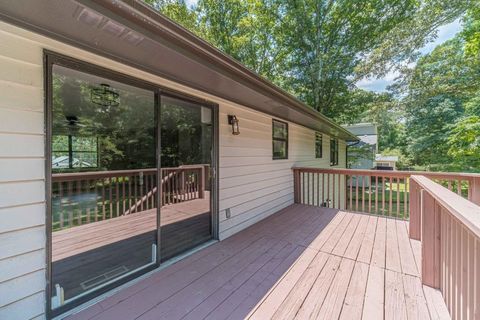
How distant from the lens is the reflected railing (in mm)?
3414

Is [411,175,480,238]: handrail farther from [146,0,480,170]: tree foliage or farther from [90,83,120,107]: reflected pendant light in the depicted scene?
[146,0,480,170]: tree foliage

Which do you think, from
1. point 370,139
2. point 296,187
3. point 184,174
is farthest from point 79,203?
point 370,139

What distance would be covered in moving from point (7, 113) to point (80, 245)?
2.06 m

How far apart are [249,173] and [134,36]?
9.57 feet

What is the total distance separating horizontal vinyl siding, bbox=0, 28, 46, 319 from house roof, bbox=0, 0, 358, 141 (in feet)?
0.94

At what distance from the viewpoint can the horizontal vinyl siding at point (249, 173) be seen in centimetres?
351

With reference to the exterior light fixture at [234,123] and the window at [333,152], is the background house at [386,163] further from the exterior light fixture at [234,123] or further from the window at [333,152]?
the exterior light fixture at [234,123]

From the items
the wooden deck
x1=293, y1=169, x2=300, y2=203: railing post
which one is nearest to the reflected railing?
the wooden deck

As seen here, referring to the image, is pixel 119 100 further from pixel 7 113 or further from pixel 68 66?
pixel 7 113

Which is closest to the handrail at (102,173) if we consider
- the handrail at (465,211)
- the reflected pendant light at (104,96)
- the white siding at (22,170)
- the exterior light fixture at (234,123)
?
the exterior light fixture at (234,123)

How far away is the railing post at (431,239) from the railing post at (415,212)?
138 centimetres

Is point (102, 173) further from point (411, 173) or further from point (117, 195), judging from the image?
point (411, 173)

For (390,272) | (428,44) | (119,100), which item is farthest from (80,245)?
(428,44)

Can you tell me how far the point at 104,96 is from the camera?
10.9 feet
